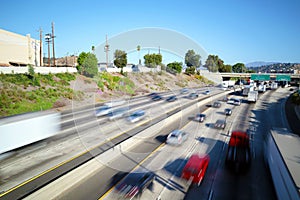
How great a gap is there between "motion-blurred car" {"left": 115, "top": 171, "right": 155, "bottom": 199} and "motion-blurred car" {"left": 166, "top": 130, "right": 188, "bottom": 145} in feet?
16.6

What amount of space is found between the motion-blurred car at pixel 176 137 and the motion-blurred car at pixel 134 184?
5047 millimetres

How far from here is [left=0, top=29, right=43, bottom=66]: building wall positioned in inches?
2137

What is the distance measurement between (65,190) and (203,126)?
1998 cm

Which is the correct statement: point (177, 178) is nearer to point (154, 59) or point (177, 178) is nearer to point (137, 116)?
point (137, 116)

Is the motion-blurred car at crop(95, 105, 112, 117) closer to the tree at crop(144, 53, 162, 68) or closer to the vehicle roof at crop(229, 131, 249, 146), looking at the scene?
the tree at crop(144, 53, 162, 68)

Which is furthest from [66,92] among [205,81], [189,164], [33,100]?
[189,164]

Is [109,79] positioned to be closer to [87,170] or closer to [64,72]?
[87,170]

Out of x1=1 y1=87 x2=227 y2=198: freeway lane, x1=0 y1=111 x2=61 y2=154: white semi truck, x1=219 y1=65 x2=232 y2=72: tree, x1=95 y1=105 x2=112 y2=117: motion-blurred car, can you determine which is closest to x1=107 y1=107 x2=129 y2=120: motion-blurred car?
x1=1 y1=87 x2=227 y2=198: freeway lane

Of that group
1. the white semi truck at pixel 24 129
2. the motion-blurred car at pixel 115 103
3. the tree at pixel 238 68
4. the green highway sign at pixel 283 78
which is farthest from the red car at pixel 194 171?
the tree at pixel 238 68

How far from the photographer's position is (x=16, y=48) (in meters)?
58.8

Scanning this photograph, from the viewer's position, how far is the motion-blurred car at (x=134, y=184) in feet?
39.0

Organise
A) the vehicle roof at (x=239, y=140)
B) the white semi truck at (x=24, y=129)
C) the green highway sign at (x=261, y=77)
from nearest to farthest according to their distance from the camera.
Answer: the white semi truck at (x=24, y=129)
the vehicle roof at (x=239, y=140)
the green highway sign at (x=261, y=77)

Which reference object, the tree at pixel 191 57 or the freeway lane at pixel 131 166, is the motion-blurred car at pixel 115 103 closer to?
the freeway lane at pixel 131 166

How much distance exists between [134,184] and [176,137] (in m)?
7.32
